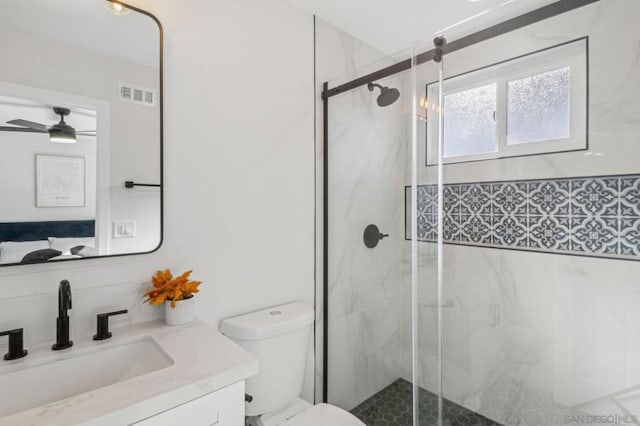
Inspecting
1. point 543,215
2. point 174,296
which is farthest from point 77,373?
point 543,215

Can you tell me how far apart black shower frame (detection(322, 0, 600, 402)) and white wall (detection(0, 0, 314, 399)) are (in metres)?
0.10

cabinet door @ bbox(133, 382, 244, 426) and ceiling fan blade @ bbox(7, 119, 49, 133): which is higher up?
ceiling fan blade @ bbox(7, 119, 49, 133)

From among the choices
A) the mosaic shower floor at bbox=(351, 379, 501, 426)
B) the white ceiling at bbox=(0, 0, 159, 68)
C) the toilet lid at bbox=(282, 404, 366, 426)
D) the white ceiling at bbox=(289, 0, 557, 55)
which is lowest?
the mosaic shower floor at bbox=(351, 379, 501, 426)

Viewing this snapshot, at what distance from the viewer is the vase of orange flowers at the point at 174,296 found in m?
1.13

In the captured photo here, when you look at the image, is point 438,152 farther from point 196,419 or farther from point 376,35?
point 196,419

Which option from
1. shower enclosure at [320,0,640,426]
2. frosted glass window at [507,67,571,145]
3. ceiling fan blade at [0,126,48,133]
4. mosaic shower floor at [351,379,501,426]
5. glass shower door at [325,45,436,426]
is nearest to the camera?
ceiling fan blade at [0,126,48,133]

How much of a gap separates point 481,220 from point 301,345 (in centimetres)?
113

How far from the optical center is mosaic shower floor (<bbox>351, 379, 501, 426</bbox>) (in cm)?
159

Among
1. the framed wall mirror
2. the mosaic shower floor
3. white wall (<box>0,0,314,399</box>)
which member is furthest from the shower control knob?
the framed wall mirror

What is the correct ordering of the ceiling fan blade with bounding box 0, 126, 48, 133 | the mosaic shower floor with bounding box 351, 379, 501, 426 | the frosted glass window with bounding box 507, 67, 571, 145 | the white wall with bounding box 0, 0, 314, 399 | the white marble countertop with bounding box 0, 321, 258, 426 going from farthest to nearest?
the mosaic shower floor with bounding box 351, 379, 501, 426, the frosted glass window with bounding box 507, 67, 571, 145, the white wall with bounding box 0, 0, 314, 399, the ceiling fan blade with bounding box 0, 126, 48, 133, the white marble countertop with bounding box 0, 321, 258, 426

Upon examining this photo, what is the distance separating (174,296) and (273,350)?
47 cm

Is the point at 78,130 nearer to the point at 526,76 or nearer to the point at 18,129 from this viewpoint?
the point at 18,129

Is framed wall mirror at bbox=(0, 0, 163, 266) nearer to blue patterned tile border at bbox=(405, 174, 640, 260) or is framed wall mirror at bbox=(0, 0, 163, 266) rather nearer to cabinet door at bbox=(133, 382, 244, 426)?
cabinet door at bbox=(133, 382, 244, 426)

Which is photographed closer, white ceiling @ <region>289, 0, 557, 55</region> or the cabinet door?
the cabinet door
